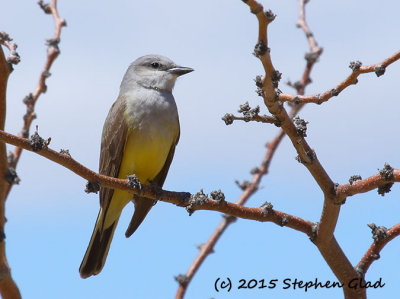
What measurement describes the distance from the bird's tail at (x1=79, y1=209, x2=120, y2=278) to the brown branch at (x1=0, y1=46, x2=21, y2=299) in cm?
261

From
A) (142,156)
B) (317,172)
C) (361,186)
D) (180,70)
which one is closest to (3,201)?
(317,172)

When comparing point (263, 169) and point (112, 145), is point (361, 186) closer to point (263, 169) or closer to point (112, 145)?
point (263, 169)

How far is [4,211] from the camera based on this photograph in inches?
164

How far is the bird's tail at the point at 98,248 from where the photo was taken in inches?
261

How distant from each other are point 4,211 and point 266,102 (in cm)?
196

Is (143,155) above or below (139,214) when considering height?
above

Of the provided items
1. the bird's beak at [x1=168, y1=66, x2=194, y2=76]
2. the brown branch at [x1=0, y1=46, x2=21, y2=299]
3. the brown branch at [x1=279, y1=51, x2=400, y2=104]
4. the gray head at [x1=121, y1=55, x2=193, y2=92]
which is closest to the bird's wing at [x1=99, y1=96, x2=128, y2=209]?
the gray head at [x1=121, y1=55, x2=193, y2=92]

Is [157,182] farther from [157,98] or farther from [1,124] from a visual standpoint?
[1,124]

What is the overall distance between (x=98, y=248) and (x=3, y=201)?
2794 mm

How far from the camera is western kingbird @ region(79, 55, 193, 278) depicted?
6555mm

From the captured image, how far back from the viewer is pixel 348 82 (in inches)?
132

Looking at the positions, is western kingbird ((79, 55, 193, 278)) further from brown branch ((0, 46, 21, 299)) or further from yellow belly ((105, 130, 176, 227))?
brown branch ((0, 46, 21, 299))

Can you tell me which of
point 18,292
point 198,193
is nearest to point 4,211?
point 18,292

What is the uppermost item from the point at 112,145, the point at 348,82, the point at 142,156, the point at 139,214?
the point at 112,145
